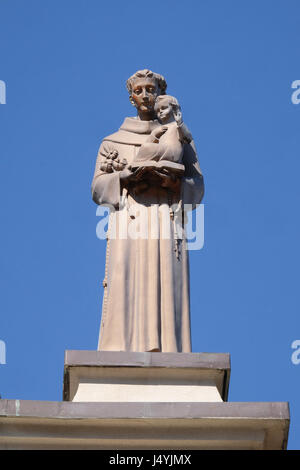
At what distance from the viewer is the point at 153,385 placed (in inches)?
509

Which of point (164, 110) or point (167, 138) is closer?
point (167, 138)

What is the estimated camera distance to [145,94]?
15836 millimetres

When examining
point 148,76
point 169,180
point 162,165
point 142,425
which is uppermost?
point 148,76

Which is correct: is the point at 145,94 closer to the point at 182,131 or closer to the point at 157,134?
the point at 157,134

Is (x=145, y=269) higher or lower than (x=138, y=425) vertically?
higher

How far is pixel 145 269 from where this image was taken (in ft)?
47.2

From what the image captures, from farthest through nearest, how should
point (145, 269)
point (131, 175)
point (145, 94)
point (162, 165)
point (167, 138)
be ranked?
point (145, 94) < point (167, 138) < point (131, 175) < point (162, 165) < point (145, 269)

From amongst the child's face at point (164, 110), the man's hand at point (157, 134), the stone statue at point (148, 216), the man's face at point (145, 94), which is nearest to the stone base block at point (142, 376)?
the stone statue at point (148, 216)

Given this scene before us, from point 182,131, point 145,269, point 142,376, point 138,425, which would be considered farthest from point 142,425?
point 182,131

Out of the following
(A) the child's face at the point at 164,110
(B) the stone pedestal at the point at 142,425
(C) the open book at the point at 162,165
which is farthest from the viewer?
(A) the child's face at the point at 164,110

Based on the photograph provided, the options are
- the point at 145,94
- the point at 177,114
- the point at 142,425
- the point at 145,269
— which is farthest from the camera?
the point at 145,94

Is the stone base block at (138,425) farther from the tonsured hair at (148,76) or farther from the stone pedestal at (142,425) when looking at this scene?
the tonsured hair at (148,76)

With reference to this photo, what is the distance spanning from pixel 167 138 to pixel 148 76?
130 centimetres

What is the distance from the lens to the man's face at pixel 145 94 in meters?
15.8
